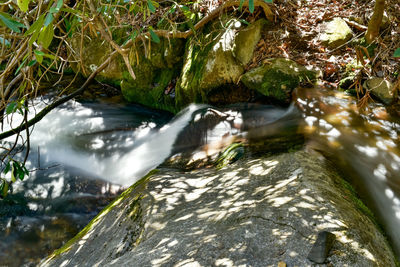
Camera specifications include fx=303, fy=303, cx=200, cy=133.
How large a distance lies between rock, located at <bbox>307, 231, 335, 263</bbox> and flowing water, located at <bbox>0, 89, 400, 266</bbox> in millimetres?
984

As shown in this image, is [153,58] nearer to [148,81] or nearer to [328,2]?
[148,81]

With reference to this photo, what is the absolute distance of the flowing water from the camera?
3512 millimetres

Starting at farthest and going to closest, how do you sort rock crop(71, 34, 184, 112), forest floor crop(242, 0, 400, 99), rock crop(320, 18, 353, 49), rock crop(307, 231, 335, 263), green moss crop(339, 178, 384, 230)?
1. rock crop(71, 34, 184, 112)
2. rock crop(320, 18, 353, 49)
3. forest floor crop(242, 0, 400, 99)
4. green moss crop(339, 178, 384, 230)
5. rock crop(307, 231, 335, 263)

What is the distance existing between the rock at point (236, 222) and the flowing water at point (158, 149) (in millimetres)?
654

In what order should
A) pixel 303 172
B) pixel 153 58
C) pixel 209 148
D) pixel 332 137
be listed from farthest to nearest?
pixel 153 58 < pixel 209 148 < pixel 332 137 < pixel 303 172

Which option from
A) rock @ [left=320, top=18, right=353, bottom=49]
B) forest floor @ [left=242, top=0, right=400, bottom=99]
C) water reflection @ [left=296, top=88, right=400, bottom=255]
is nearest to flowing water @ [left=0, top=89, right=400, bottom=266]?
water reflection @ [left=296, top=88, right=400, bottom=255]

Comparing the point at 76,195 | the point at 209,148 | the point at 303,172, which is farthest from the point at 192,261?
the point at 76,195

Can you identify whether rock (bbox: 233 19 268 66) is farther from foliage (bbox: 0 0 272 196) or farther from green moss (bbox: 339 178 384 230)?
green moss (bbox: 339 178 384 230)

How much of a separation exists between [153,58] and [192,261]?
5.72 metres

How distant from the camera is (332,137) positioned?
12.8ft

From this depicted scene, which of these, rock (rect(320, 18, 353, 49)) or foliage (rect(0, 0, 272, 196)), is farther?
rock (rect(320, 18, 353, 49))

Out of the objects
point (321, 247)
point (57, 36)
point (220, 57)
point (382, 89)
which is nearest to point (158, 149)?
point (220, 57)

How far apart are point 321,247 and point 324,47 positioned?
450 cm

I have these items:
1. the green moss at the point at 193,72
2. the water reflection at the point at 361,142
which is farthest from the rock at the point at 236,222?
the green moss at the point at 193,72
